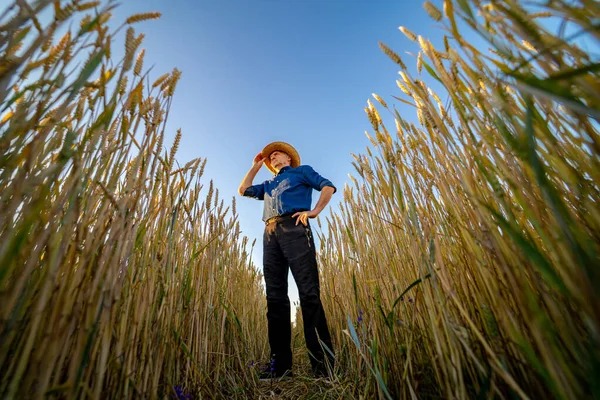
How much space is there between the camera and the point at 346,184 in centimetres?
259

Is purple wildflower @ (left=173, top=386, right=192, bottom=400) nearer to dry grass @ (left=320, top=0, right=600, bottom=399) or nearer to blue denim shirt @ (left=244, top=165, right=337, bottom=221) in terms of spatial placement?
dry grass @ (left=320, top=0, right=600, bottom=399)

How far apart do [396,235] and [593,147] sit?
2.70 ft

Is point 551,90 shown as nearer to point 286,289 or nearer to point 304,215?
point 304,215

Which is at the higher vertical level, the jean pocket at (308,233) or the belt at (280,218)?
the belt at (280,218)

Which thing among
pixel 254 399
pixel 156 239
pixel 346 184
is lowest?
pixel 254 399

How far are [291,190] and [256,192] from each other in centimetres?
56

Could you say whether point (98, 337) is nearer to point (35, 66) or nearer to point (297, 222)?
point (35, 66)

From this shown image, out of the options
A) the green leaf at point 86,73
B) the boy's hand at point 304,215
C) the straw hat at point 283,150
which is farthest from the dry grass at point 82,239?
the straw hat at point 283,150

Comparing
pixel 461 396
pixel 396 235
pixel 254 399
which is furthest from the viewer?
pixel 254 399

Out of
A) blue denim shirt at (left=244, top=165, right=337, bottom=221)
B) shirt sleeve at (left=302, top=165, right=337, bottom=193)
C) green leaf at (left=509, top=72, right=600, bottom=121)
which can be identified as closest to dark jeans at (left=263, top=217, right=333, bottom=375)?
blue denim shirt at (left=244, top=165, right=337, bottom=221)

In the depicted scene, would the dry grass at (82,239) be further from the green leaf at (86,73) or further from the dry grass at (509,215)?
the dry grass at (509,215)

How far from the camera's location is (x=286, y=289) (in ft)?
7.72

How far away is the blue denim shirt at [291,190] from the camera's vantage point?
7.91ft

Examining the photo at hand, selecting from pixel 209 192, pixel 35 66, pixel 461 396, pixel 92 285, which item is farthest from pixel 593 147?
pixel 209 192
